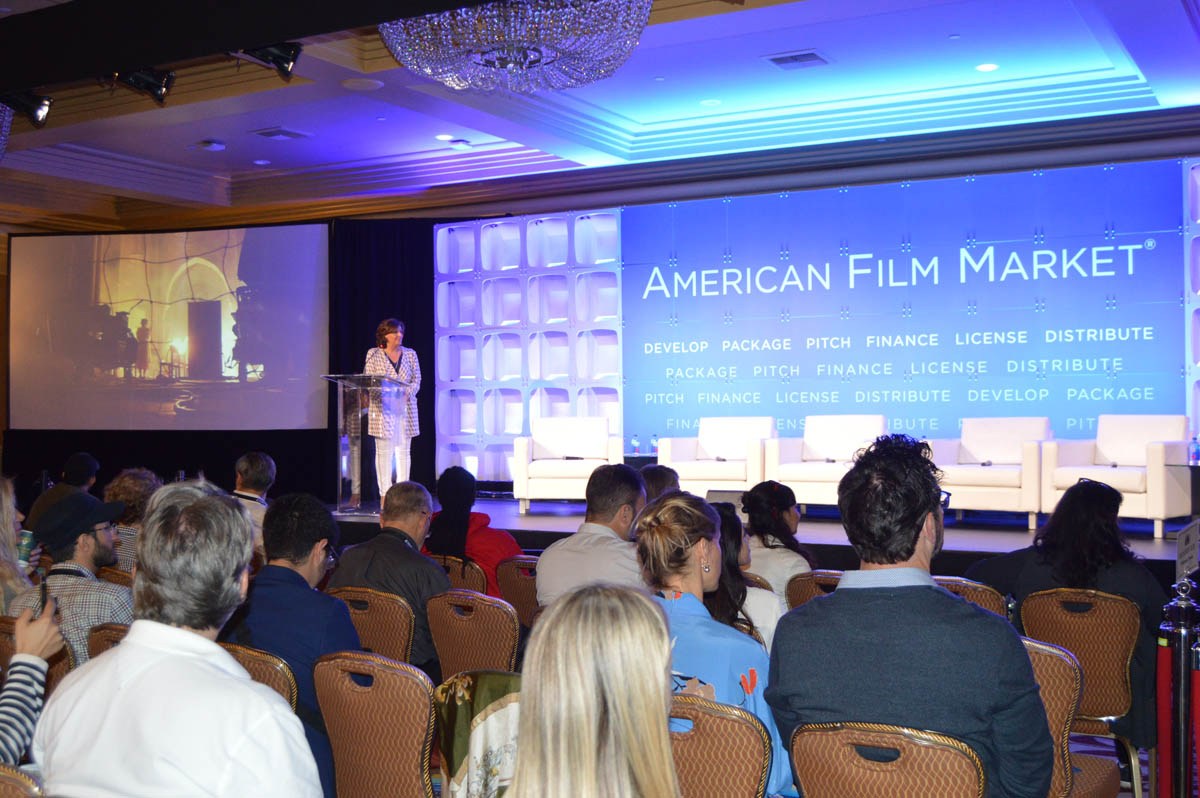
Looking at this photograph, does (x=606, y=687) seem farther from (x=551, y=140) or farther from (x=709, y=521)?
(x=551, y=140)

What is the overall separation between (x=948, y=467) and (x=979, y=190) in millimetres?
2338

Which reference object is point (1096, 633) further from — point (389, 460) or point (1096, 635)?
point (389, 460)

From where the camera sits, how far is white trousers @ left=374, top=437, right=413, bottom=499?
335 inches

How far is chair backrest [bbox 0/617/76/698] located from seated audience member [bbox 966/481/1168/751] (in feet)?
9.17

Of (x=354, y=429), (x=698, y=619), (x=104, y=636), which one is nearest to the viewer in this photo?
(x=698, y=619)

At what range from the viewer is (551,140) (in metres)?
9.20

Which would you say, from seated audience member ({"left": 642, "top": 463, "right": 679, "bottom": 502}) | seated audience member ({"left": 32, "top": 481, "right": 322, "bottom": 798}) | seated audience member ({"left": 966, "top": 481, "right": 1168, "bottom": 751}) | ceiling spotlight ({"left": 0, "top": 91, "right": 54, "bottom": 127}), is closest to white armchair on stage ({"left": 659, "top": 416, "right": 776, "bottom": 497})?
seated audience member ({"left": 642, "top": 463, "right": 679, "bottom": 502})

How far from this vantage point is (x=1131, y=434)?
7887 millimetres

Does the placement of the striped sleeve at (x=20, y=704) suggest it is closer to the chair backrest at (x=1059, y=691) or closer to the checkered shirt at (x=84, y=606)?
the checkered shirt at (x=84, y=606)

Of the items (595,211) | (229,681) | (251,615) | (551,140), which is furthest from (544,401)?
(229,681)

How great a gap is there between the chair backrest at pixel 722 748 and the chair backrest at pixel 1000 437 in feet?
22.0

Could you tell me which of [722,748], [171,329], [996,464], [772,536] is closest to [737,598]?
[722,748]

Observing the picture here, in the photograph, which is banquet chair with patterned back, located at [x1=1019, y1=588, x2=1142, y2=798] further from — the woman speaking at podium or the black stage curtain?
the black stage curtain

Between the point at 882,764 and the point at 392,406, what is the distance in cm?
704
